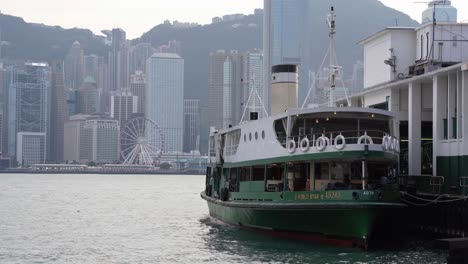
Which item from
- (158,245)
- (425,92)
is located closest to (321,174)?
(158,245)

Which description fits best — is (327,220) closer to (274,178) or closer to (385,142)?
(385,142)

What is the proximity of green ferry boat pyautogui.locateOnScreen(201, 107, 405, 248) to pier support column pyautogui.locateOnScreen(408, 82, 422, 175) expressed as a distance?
191 inches

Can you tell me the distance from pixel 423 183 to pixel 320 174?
605 centimetres

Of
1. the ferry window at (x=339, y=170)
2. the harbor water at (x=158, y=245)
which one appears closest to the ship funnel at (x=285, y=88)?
the harbor water at (x=158, y=245)

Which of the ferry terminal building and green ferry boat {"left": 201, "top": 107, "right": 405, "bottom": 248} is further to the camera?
the ferry terminal building

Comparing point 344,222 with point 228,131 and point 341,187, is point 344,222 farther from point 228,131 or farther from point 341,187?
point 228,131

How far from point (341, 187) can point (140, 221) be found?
2202cm

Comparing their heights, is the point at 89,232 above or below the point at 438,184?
below

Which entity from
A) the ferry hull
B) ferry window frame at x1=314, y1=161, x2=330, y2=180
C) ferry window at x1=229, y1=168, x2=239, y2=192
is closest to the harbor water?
the ferry hull

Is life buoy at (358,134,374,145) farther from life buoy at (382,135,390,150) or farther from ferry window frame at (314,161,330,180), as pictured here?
ferry window frame at (314,161,330,180)

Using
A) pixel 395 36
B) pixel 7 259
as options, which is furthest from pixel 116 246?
pixel 395 36

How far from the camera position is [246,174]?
34750 mm

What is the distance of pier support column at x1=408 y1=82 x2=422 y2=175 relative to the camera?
114 feet

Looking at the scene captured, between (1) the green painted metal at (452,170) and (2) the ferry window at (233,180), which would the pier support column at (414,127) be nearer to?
(1) the green painted metal at (452,170)
